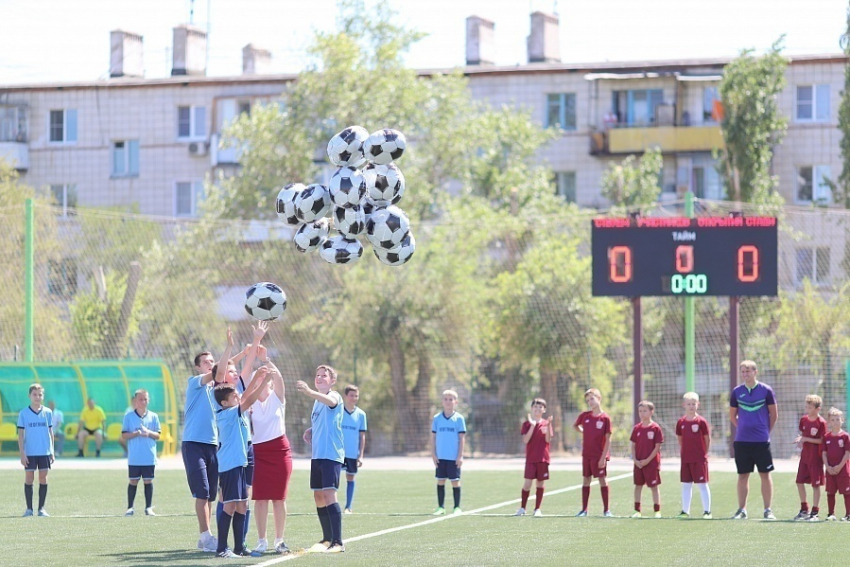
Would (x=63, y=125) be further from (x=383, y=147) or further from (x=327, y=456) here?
(x=327, y=456)

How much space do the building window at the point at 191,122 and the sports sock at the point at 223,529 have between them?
4344 cm

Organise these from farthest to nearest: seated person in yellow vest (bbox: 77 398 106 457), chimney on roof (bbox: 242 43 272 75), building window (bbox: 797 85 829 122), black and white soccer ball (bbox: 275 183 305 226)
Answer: chimney on roof (bbox: 242 43 272 75) < building window (bbox: 797 85 829 122) < seated person in yellow vest (bbox: 77 398 106 457) < black and white soccer ball (bbox: 275 183 305 226)

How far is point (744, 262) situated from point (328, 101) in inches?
793

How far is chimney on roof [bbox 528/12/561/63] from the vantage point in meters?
56.5

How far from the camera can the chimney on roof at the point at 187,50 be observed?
5972cm

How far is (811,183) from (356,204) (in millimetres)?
38697

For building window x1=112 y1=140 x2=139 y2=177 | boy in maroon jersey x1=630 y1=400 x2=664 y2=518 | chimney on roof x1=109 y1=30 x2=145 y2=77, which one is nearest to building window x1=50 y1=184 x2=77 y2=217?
building window x1=112 y1=140 x2=139 y2=177

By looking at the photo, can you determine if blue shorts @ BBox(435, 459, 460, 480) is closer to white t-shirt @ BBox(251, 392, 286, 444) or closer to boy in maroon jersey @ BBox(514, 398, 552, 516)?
boy in maroon jersey @ BBox(514, 398, 552, 516)

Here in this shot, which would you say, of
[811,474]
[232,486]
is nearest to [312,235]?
[232,486]

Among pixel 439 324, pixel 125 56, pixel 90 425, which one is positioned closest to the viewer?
pixel 90 425

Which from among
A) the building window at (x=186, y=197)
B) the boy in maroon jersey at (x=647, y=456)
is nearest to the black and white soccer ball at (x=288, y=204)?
the boy in maroon jersey at (x=647, y=456)

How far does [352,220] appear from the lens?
1374cm

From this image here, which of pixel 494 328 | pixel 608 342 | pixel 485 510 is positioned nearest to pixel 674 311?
pixel 608 342

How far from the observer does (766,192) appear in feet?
150
